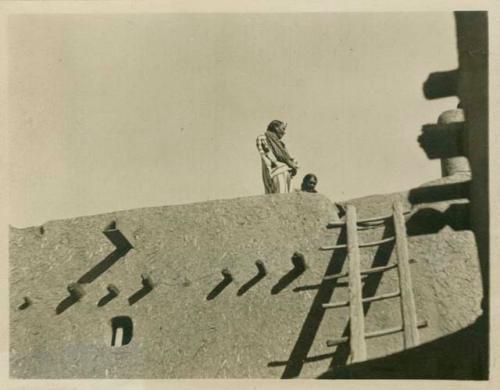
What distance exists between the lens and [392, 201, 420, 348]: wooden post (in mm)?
8727

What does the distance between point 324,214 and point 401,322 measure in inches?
74.2

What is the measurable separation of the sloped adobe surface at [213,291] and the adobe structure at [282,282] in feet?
0.05

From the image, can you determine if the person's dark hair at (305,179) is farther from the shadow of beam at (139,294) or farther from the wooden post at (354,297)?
the shadow of beam at (139,294)

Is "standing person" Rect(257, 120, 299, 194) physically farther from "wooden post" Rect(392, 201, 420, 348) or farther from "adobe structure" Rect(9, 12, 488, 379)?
"wooden post" Rect(392, 201, 420, 348)

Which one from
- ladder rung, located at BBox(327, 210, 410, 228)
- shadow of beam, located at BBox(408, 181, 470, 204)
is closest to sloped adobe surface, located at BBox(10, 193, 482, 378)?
ladder rung, located at BBox(327, 210, 410, 228)

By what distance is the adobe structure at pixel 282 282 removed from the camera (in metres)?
9.12

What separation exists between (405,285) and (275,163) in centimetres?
334

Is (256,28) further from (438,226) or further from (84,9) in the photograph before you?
(438,226)

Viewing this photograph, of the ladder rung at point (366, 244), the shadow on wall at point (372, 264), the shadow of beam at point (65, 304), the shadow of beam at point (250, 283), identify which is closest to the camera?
the shadow on wall at point (372, 264)

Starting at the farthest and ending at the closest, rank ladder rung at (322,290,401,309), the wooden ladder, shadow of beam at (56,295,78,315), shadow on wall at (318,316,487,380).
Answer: shadow of beam at (56,295,78,315), ladder rung at (322,290,401,309), the wooden ladder, shadow on wall at (318,316,487,380)

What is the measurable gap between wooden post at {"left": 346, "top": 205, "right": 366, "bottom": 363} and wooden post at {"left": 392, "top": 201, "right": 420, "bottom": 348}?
17.2 inches

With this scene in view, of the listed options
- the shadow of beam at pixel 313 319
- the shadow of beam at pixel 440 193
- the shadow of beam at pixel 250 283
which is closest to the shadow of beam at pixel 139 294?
the shadow of beam at pixel 250 283

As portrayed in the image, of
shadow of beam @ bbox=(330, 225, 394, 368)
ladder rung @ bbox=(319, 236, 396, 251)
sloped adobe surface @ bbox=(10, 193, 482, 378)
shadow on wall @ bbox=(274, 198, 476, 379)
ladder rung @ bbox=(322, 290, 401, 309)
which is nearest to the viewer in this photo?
ladder rung @ bbox=(322, 290, 401, 309)

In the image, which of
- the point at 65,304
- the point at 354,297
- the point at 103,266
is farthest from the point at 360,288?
the point at 65,304
